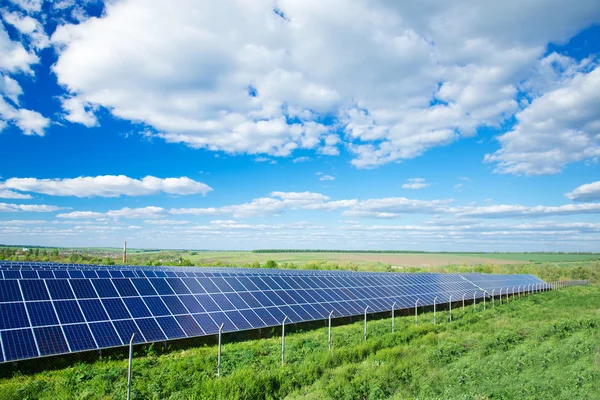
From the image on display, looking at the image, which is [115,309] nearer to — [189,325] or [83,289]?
[83,289]

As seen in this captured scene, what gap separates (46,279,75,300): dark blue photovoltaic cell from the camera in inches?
689

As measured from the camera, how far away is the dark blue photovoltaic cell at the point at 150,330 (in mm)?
16606

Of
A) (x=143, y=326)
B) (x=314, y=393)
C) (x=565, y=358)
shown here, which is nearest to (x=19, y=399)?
(x=143, y=326)

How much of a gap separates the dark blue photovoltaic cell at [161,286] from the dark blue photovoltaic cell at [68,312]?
464cm

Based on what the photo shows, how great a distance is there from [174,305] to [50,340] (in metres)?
6.20

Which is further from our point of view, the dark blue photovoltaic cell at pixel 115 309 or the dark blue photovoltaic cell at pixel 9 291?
the dark blue photovoltaic cell at pixel 115 309

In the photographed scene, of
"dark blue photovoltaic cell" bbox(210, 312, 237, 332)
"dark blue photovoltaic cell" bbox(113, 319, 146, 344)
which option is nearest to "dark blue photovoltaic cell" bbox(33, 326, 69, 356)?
"dark blue photovoltaic cell" bbox(113, 319, 146, 344)

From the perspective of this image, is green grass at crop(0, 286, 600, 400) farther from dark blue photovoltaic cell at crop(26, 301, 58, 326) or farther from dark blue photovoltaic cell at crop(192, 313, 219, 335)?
dark blue photovoltaic cell at crop(26, 301, 58, 326)

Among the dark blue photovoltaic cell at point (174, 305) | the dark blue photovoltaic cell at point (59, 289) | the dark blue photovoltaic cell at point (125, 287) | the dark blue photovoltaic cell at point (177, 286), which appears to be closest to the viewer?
the dark blue photovoltaic cell at point (59, 289)

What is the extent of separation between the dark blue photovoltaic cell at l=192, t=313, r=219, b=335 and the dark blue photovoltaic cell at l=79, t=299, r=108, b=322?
4.17 meters

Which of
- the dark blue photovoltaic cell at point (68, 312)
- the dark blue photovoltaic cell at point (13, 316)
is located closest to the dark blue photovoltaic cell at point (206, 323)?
the dark blue photovoltaic cell at point (68, 312)

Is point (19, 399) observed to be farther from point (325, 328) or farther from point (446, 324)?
point (446, 324)

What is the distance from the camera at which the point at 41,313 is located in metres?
15.8

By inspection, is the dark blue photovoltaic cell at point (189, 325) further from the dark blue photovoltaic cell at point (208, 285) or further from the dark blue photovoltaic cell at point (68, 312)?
the dark blue photovoltaic cell at point (68, 312)
